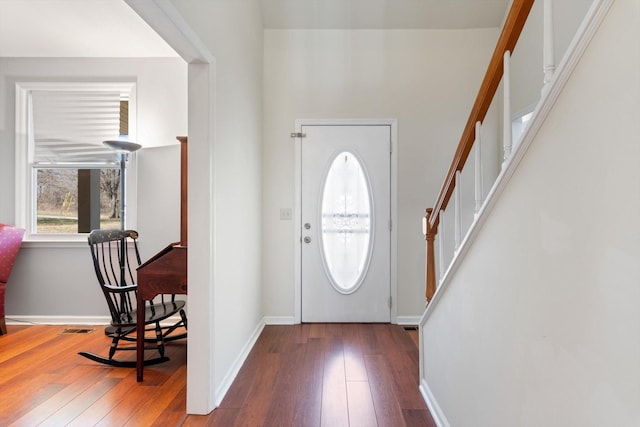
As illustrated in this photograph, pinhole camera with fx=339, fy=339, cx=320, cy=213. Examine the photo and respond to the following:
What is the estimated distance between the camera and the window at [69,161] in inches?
134

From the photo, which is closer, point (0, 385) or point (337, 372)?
point (0, 385)

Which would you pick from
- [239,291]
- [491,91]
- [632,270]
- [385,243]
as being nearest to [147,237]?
[239,291]

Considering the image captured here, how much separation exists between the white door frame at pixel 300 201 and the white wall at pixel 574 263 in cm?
207

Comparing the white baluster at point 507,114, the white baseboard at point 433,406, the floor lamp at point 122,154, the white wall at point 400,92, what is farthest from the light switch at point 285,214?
the white baluster at point 507,114

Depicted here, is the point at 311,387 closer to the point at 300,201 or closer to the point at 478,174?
the point at 478,174

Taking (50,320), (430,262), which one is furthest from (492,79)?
(50,320)

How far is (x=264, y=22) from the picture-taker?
3.31 metres

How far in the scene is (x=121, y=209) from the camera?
3.35 metres

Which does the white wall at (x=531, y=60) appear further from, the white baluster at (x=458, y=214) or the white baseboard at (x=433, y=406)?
the white baseboard at (x=433, y=406)

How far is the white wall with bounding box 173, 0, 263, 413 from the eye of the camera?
189 centimetres

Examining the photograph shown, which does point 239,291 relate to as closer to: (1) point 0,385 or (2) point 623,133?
(1) point 0,385

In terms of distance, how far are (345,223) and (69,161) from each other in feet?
9.42

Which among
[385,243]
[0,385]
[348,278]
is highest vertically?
[385,243]

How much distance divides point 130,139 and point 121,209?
0.69m
